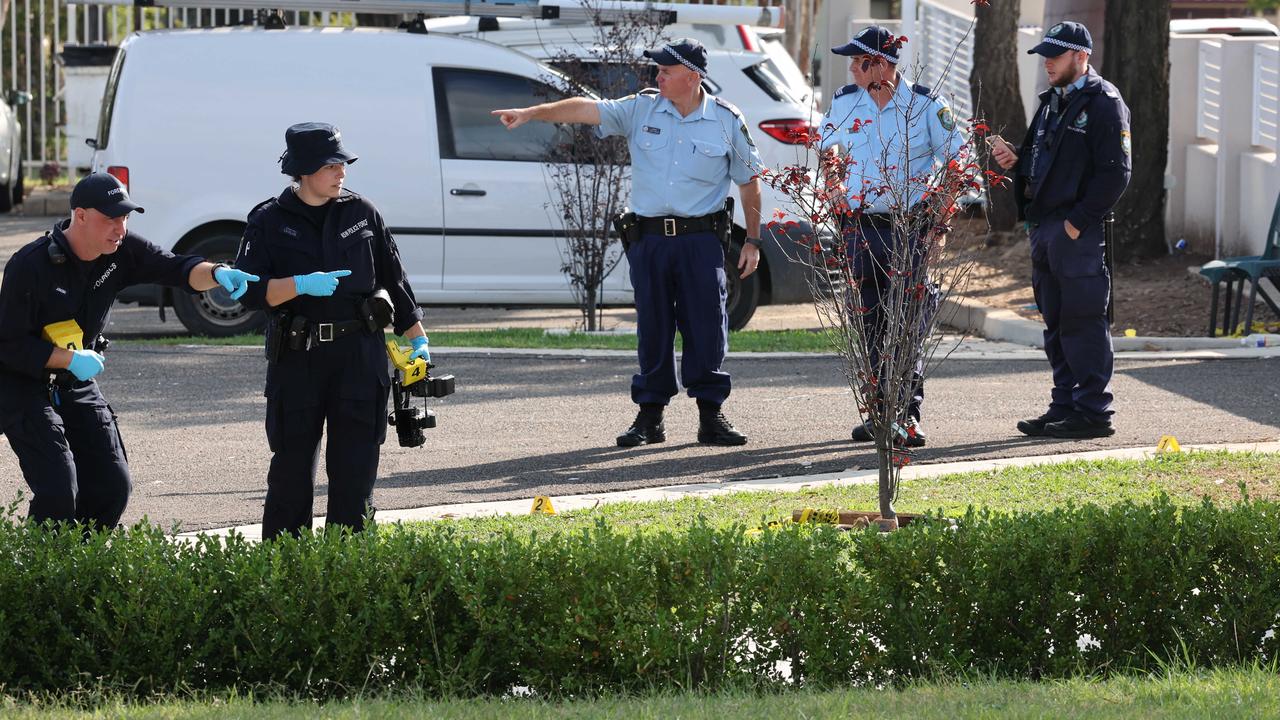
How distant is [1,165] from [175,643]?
19.4 m

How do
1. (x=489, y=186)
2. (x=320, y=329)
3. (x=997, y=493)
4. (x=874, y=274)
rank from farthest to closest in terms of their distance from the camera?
(x=489, y=186), (x=874, y=274), (x=997, y=493), (x=320, y=329)

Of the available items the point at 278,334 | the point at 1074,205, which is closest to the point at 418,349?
the point at 278,334

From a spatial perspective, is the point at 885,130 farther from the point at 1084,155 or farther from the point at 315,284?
the point at 315,284

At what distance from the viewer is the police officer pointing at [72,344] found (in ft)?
18.6

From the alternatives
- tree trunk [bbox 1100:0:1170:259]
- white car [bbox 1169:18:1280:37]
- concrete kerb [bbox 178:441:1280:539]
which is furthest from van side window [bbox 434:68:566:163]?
white car [bbox 1169:18:1280:37]

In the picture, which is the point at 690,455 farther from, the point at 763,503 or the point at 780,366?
the point at 780,366

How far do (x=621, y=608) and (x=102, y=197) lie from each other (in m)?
2.21

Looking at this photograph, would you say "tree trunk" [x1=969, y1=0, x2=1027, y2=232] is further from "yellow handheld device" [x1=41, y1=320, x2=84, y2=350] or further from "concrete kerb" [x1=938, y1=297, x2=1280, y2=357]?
"yellow handheld device" [x1=41, y1=320, x2=84, y2=350]

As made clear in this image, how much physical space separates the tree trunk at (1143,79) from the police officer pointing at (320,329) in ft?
32.6

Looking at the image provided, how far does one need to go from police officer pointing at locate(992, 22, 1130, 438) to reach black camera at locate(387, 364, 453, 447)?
11.1 feet

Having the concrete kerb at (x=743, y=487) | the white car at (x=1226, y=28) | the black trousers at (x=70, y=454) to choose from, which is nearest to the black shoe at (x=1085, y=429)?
the concrete kerb at (x=743, y=487)

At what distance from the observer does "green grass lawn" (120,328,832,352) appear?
12164mm

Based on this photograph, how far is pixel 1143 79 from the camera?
14.5 m

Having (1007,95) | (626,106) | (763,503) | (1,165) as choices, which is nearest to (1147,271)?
(1007,95)
